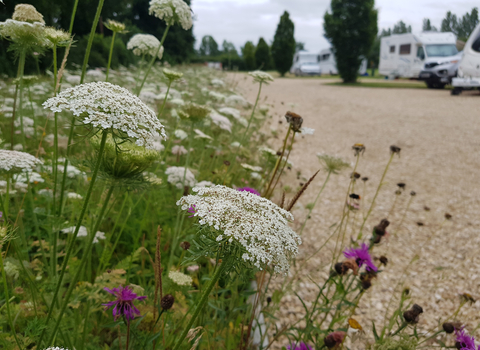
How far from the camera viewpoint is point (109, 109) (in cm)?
96

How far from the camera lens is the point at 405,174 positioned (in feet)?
19.7

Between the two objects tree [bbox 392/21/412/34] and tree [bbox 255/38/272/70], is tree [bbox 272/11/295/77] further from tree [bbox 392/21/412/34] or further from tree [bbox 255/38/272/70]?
tree [bbox 392/21/412/34]

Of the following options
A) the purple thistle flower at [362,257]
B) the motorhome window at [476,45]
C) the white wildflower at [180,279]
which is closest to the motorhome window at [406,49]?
the motorhome window at [476,45]

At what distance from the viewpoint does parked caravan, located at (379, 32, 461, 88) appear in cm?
1823

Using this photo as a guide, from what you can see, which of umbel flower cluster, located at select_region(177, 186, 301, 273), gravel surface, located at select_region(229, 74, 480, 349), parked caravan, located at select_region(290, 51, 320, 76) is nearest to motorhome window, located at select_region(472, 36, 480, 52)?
gravel surface, located at select_region(229, 74, 480, 349)

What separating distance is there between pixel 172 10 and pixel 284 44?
3953cm

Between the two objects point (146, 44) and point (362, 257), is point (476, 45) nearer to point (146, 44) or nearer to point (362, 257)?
point (146, 44)

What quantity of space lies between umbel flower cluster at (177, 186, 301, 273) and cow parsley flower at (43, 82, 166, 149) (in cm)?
26

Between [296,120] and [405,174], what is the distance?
16.7ft

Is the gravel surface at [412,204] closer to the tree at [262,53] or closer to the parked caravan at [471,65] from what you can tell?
the parked caravan at [471,65]

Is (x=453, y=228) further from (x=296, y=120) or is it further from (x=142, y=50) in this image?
(x=142, y=50)

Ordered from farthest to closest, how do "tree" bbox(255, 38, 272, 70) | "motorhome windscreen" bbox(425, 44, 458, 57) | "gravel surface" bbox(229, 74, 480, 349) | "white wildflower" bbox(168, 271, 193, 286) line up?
"tree" bbox(255, 38, 272, 70) → "motorhome windscreen" bbox(425, 44, 458, 57) → "gravel surface" bbox(229, 74, 480, 349) → "white wildflower" bbox(168, 271, 193, 286)

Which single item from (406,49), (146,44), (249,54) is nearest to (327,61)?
(249,54)

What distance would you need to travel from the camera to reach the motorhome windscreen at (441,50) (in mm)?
19741
